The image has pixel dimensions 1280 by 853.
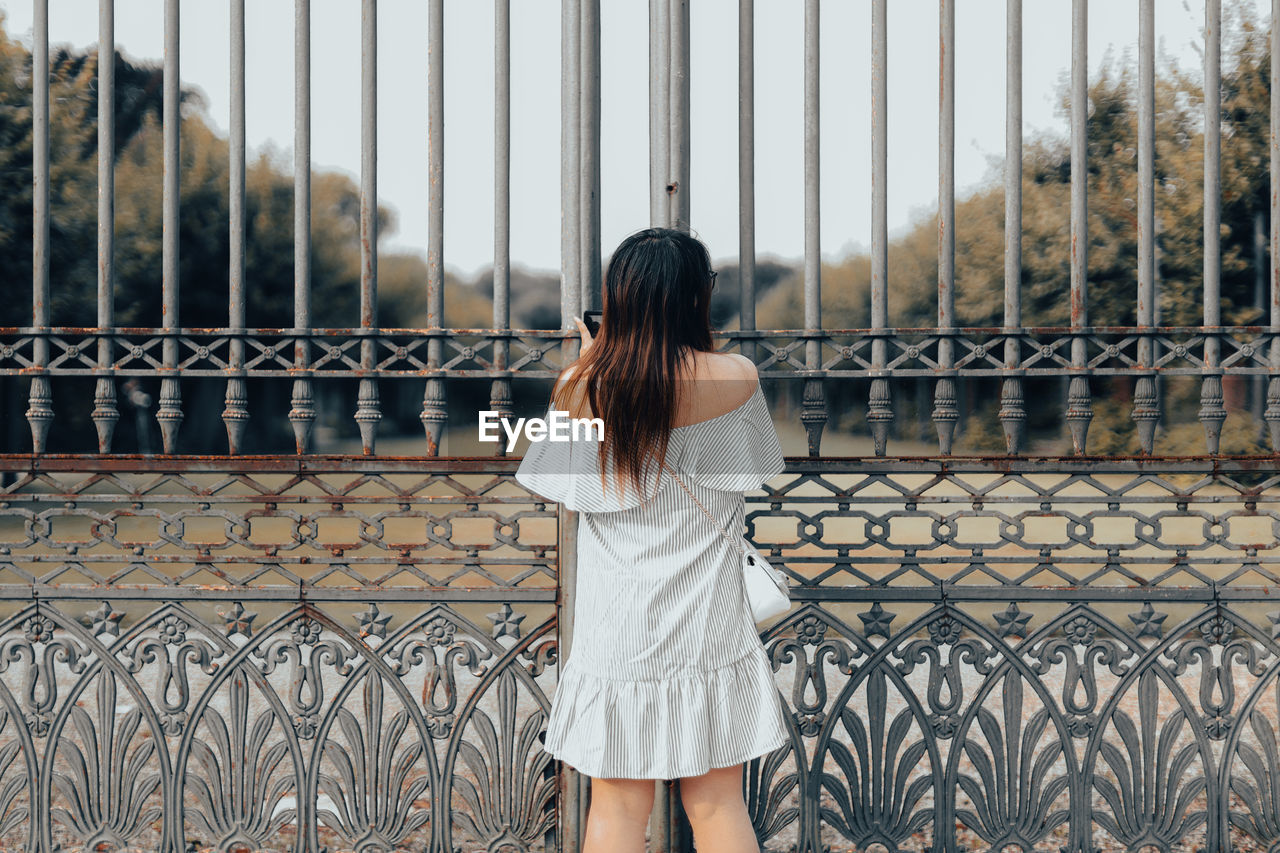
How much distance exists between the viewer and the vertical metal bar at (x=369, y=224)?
284cm

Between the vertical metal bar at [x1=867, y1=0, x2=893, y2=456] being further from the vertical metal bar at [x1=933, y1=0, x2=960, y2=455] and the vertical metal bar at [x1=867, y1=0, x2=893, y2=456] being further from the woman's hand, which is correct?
the woman's hand

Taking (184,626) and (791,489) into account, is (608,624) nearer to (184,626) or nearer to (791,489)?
(791,489)

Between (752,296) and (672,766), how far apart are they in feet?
5.18

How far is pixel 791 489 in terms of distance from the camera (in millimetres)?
2838

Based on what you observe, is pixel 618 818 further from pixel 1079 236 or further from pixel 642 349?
pixel 1079 236

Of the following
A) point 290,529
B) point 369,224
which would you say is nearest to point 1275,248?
point 369,224

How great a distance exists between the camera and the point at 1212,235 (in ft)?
9.29

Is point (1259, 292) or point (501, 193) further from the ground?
point (501, 193)

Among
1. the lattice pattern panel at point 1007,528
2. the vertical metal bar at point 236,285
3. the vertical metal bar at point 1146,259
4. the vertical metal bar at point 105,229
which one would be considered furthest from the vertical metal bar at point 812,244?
the vertical metal bar at point 105,229

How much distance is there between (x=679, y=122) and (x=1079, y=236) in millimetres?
1425

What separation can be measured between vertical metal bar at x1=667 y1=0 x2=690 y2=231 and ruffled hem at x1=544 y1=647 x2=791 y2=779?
4.91ft

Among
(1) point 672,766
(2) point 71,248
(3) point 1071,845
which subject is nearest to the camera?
(1) point 672,766

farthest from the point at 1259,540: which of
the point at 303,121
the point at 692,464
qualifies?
the point at 303,121

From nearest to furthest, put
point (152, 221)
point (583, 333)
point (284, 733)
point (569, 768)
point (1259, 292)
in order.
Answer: point (583, 333) → point (569, 768) → point (284, 733) → point (1259, 292) → point (152, 221)
